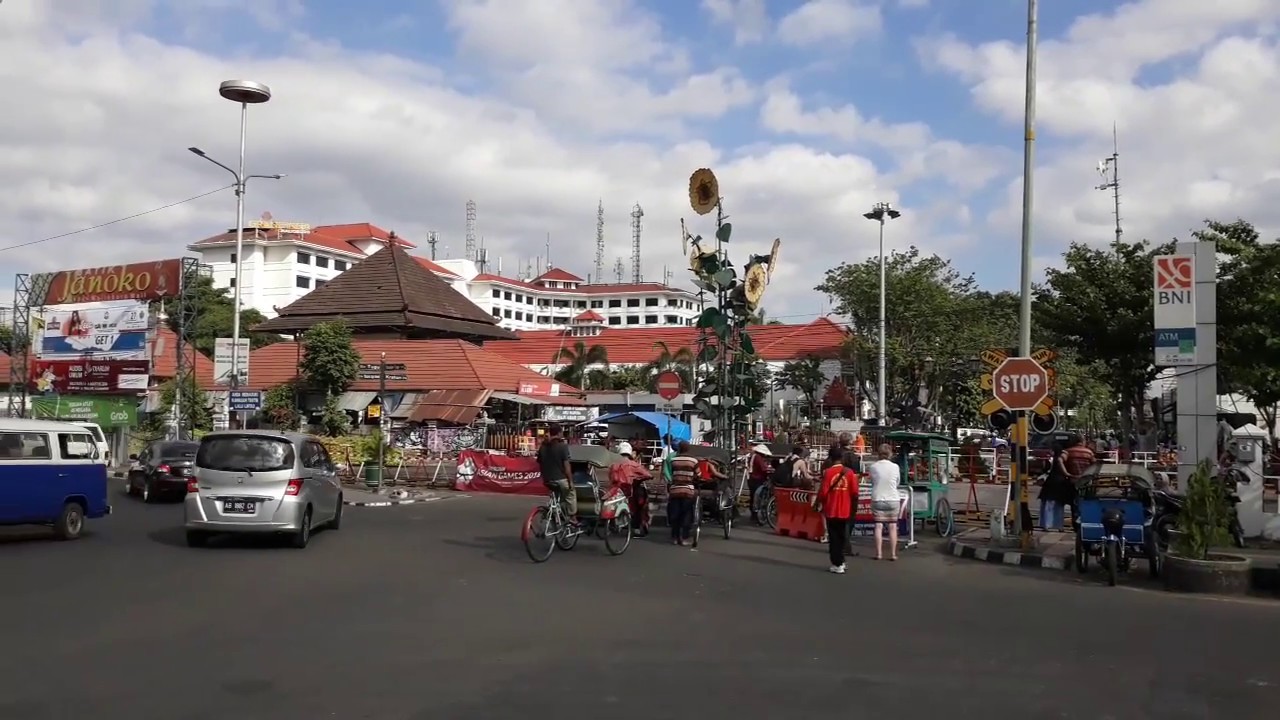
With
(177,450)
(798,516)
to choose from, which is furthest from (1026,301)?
(177,450)

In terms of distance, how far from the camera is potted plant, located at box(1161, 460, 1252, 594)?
11.7 metres

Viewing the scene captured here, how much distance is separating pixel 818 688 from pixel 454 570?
6.62 m

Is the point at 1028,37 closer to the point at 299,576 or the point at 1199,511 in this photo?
the point at 1199,511

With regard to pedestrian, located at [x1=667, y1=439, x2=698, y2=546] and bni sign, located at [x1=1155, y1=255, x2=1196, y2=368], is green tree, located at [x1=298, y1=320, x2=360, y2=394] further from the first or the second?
bni sign, located at [x1=1155, y1=255, x2=1196, y2=368]

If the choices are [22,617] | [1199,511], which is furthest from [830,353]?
[22,617]

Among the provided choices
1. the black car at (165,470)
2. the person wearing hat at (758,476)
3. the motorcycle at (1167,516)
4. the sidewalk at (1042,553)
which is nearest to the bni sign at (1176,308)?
the motorcycle at (1167,516)

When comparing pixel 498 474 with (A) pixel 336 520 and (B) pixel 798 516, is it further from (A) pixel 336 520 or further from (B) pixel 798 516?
(B) pixel 798 516

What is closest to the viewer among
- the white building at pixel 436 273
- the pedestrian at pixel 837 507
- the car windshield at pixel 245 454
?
the pedestrian at pixel 837 507

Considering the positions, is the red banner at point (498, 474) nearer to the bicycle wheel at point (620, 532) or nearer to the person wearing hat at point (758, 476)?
the person wearing hat at point (758, 476)

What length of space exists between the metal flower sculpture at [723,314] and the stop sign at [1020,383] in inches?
219

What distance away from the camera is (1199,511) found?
11.8m

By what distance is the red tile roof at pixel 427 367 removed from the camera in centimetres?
4109

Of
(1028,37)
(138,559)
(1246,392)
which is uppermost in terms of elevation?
(1028,37)

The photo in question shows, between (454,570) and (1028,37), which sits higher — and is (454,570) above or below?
below
